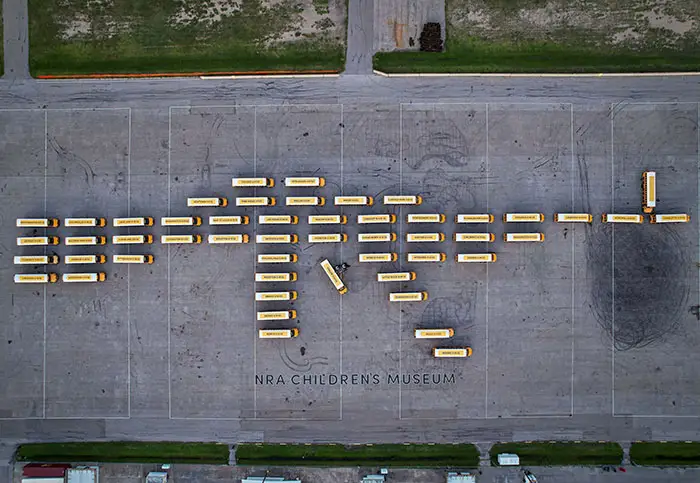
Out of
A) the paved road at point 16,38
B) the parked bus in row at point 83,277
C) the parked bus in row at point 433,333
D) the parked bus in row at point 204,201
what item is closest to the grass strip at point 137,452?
the parked bus in row at point 83,277

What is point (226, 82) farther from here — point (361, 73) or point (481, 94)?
point (481, 94)

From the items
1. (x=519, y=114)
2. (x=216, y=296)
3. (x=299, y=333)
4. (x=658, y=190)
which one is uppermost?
(x=519, y=114)

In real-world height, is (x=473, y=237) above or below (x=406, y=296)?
above

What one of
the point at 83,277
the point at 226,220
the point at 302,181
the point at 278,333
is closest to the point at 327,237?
the point at 302,181

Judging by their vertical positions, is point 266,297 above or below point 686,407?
above

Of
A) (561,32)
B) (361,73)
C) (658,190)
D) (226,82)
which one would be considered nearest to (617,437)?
(658,190)

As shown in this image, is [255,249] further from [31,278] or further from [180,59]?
[31,278]

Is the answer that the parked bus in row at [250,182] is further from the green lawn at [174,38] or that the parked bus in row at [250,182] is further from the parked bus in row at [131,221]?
the green lawn at [174,38]
